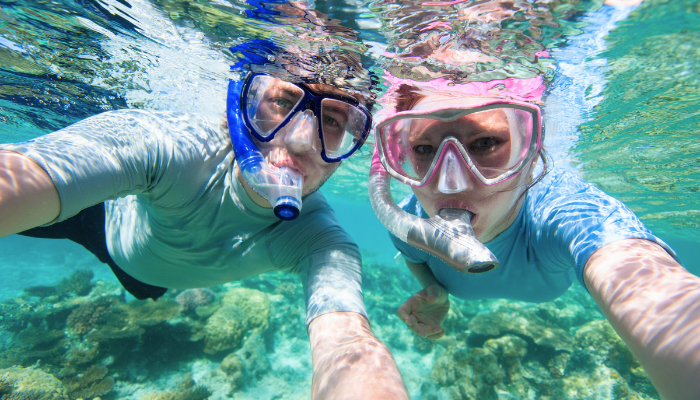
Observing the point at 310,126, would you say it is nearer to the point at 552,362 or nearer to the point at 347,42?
the point at 347,42

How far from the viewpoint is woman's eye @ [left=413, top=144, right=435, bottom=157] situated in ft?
9.40

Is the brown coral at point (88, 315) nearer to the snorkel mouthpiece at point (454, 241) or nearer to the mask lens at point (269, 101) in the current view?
the mask lens at point (269, 101)

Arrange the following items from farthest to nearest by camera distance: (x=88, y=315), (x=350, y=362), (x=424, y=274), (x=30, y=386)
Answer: (x=88, y=315), (x=30, y=386), (x=424, y=274), (x=350, y=362)

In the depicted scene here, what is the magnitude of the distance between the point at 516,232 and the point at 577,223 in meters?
0.99

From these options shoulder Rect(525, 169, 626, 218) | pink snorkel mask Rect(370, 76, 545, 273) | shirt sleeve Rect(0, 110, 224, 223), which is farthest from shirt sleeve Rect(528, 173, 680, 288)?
shirt sleeve Rect(0, 110, 224, 223)

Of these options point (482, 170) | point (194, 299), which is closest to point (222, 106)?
point (194, 299)

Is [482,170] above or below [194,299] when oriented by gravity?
above

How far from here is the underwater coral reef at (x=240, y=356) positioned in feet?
22.6

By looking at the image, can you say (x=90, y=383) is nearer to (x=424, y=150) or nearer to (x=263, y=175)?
(x=263, y=175)

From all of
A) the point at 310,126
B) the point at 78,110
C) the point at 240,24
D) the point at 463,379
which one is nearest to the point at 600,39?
the point at 310,126

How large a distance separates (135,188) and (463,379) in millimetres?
7938

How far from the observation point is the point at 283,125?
122 inches

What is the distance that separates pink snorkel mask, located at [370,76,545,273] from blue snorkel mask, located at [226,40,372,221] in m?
0.68

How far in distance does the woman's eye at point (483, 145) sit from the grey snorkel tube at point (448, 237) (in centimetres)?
62
